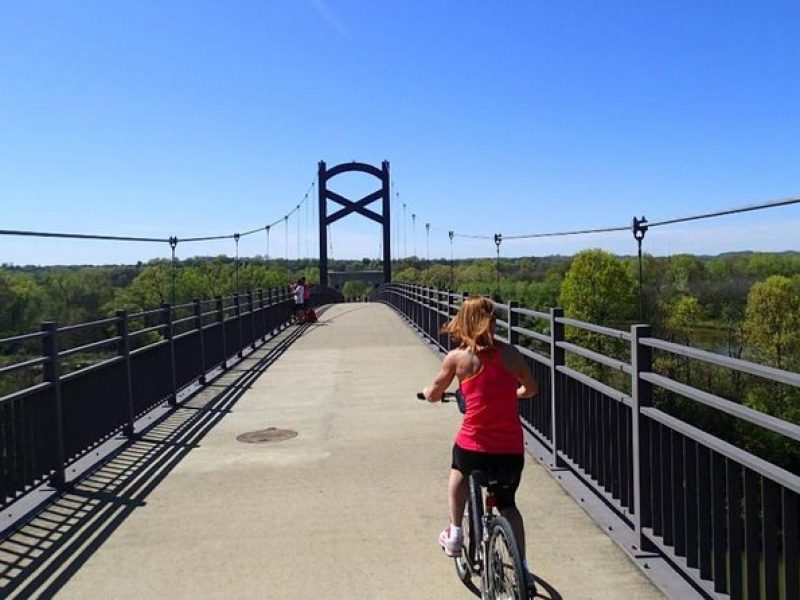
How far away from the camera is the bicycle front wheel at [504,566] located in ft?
9.96

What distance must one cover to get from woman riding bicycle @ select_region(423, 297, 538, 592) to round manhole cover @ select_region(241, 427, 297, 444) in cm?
411

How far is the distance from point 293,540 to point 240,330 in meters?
10.1

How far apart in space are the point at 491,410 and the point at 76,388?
13.0 feet

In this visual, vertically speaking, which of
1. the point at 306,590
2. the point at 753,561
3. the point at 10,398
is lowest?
the point at 306,590

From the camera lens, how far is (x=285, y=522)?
4.91 m

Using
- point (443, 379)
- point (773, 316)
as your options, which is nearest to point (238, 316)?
point (443, 379)

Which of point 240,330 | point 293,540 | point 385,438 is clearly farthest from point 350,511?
point 240,330

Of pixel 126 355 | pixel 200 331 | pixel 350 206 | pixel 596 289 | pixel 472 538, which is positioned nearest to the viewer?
pixel 472 538

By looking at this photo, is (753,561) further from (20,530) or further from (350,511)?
(20,530)

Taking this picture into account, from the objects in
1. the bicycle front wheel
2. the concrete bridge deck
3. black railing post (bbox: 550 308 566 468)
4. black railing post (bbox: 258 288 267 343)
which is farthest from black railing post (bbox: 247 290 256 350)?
the bicycle front wheel

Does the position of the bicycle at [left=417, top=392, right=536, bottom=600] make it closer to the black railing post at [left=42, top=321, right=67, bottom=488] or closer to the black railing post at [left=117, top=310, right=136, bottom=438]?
the black railing post at [left=42, top=321, right=67, bottom=488]

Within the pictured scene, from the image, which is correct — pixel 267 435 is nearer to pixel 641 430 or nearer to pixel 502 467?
pixel 641 430

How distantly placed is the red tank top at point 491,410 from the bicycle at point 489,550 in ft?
0.37

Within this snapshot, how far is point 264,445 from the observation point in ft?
23.4
